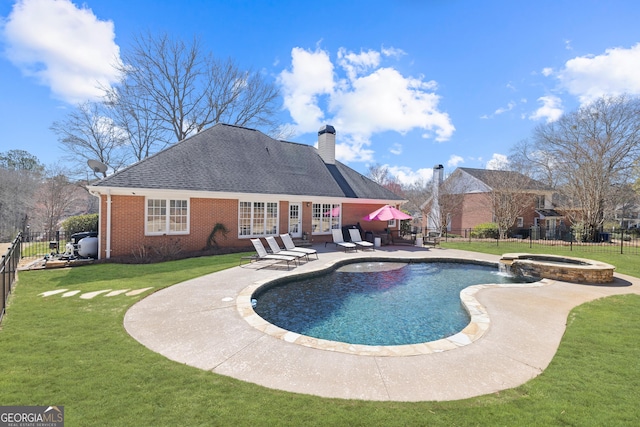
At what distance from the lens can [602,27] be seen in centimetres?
957

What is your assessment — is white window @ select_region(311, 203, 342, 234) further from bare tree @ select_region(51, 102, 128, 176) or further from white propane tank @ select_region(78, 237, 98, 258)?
bare tree @ select_region(51, 102, 128, 176)

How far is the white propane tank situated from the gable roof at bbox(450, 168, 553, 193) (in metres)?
32.1

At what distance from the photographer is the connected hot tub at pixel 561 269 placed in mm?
10023

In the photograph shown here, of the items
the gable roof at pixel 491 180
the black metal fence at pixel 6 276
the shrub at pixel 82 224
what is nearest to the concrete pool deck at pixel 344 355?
the black metal fence at pixel 6 276

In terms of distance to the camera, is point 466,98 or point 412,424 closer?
point 412,424

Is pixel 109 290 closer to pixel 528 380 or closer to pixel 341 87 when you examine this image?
pixel 528 380

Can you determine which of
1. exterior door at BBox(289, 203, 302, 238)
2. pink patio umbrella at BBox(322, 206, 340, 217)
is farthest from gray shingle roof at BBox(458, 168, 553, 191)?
exterior door at BBox(289, 203, 302, 238)

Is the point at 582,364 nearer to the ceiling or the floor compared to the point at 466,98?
nearer to the floor

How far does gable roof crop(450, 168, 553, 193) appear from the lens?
1104 inches

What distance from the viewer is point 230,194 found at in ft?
48.8

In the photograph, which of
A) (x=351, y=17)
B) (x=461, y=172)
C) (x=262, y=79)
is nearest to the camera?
(x=351, y=17)

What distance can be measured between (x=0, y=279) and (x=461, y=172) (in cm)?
3837

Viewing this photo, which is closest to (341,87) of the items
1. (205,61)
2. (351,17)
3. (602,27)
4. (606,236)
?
(351,17)

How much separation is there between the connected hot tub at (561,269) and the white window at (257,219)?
12.0 m
